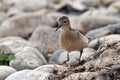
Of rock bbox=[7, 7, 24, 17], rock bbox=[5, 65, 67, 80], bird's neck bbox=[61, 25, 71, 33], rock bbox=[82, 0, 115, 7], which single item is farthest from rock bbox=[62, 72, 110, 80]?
rock bbox=[82, 0, 115, 7]

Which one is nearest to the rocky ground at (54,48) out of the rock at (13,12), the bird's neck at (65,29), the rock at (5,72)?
the rock at (5,72)

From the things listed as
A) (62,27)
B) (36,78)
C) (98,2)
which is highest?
(98,2)

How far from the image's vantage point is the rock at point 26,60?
8930mm

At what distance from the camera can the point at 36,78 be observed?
712cm

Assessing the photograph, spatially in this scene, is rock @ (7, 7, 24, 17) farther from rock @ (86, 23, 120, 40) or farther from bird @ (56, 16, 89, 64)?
bird @ (56, 16, 89, 64)

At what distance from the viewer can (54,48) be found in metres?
11.7

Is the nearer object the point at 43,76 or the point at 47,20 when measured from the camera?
the point at 43,76

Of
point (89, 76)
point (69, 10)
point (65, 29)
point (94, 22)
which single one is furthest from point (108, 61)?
point (69, 10)

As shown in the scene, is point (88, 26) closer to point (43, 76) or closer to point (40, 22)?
point (40, 22)

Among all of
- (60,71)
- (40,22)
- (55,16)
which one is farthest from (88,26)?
(60,71)

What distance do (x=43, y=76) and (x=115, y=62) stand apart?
3.60ft

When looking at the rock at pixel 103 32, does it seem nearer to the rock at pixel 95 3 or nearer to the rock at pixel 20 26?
the rock at pixel 20 26

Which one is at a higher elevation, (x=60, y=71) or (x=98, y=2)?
(x=98, y=2)

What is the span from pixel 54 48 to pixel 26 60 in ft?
9.01
